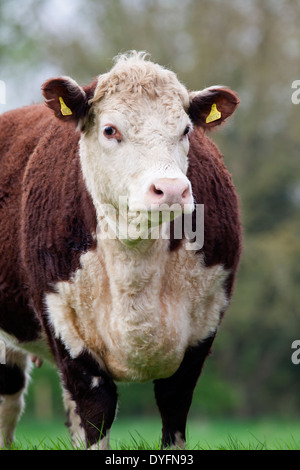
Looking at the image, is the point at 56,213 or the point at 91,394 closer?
the point at 91,394

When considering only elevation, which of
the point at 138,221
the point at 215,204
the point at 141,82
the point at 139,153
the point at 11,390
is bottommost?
the point at 11,390

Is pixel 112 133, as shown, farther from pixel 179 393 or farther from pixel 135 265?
pixel 179 393

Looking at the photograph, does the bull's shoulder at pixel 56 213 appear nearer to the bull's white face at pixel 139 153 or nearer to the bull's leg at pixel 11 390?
the bull's white face at pixel 139 153

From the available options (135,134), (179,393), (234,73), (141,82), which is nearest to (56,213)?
(135,134)

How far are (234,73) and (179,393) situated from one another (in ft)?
71.9

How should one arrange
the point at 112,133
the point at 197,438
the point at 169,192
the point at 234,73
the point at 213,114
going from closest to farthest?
1. the point at 169,192
2. the point at 112,133
3. the point at 213,114
4. the point at 197,438
5. the point at 234,73

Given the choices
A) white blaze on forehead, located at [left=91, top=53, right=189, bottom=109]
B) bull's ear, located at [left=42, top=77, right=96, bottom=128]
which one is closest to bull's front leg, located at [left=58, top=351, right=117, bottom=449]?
bull's ear, located at [left=42, top=77, right=96, bottom=128]

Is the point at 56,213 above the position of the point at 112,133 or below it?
below

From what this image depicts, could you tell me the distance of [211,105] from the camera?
5438 millimetres

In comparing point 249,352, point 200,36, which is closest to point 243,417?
point 249,352

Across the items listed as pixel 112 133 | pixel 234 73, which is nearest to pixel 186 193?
pixel 112 133

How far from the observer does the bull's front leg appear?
5305 mm

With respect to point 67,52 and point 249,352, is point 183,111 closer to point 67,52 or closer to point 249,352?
point 67,52

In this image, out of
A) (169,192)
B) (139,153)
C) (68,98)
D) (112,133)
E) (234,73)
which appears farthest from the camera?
(234,73)
